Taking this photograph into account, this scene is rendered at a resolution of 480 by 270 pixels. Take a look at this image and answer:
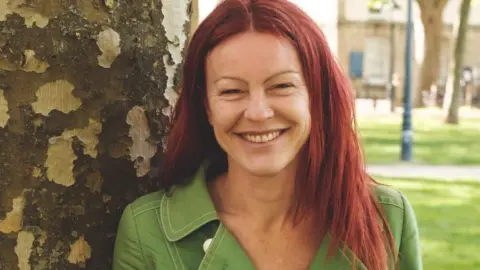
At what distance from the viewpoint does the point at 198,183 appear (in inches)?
91.4

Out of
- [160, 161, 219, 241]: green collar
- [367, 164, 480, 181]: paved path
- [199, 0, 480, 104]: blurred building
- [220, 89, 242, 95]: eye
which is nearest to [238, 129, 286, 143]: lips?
[220, 89, 242, 95]: eye

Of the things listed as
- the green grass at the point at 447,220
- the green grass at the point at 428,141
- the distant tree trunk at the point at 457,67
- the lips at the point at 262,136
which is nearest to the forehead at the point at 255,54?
the lips at the point at 262,136

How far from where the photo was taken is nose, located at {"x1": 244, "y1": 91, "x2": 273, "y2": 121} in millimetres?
1991

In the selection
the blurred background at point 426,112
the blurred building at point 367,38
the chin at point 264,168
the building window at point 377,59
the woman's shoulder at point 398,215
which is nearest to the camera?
the chin at point 264,168

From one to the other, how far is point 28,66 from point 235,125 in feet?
1.98

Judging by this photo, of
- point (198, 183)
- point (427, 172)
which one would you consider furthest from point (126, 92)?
point (427, 172)

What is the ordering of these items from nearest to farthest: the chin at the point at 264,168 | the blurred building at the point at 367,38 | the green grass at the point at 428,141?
the chin at the point at 264,168 < the green grass at the point at 428,141 < the blurred building at the point at 367,38

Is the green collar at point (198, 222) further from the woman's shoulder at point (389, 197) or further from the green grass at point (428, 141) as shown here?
the green grass at point (428, 141)

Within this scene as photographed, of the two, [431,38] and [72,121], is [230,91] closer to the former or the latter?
[72,121]

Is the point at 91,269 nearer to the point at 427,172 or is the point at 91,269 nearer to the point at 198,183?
the point at 198,183

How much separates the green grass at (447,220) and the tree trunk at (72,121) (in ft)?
12.4

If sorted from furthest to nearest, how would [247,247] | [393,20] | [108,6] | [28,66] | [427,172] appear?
[393,20]
[427,172]
[247,247]
[108,6]
[28,66]

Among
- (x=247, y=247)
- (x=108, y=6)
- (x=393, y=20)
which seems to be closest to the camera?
(x=108, y=6)

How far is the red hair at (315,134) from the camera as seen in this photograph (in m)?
2.10
